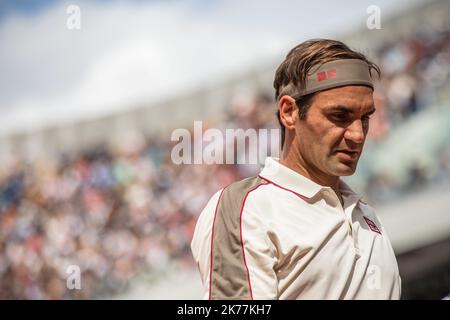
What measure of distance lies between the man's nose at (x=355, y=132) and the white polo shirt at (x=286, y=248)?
0.37 ft

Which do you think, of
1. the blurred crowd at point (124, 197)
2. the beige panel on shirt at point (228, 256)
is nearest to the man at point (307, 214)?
the beige panel on shirt at point (228, 256)

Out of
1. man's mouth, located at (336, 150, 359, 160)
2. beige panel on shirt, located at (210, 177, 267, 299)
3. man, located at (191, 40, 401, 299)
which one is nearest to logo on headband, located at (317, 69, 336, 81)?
man, located at (191, 40, 401, 299)

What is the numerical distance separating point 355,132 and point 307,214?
0.17m

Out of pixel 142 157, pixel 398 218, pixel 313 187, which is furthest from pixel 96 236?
Result: pixel 313 187

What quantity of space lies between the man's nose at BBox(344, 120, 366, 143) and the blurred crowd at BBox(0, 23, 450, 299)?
5.66 m

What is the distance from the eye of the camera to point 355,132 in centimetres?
128

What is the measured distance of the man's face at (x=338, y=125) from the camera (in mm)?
1275

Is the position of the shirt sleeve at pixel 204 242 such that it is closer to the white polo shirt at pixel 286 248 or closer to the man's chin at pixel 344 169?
the white polo shirt at pixel 286 248

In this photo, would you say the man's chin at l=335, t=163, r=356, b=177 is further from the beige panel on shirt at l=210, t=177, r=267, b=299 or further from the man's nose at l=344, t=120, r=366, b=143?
the beige panel on shirt at l=210, t=177, r=267, b=299

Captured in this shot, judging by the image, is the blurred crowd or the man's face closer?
the man's face

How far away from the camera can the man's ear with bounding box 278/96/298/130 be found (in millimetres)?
1322

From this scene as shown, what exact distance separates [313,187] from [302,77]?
0.20 metres

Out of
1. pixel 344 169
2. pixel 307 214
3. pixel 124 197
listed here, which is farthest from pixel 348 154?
pixel 124 197

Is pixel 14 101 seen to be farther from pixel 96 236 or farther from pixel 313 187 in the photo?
pixel 313 187
